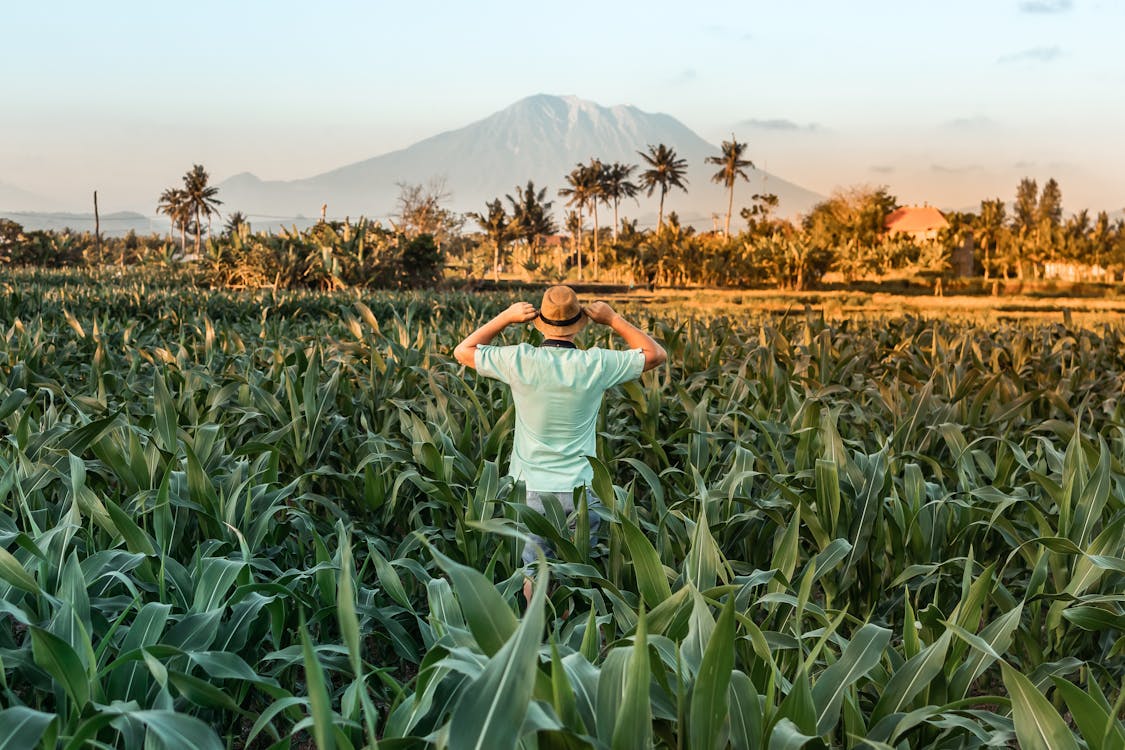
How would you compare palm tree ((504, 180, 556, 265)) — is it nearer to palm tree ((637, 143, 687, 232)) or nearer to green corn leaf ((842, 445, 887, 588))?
palm tree ((637, 143, 687, 232))

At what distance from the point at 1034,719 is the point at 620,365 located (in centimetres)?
194

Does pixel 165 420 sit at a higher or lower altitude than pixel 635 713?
higher

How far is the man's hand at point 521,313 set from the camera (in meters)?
3.02

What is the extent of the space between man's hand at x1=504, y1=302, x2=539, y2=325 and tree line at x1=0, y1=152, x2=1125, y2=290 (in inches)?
768

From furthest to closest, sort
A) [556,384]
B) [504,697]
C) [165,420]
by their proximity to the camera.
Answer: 1. [165,420]
2. [556,384]
3. [504,697]

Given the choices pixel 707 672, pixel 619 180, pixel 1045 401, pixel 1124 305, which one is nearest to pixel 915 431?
pixel 1045 401

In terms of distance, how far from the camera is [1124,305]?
114ft

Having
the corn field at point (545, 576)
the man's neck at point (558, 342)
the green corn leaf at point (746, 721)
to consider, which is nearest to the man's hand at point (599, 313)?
the man's neck at point (558, 342)

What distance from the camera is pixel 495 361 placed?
305cm

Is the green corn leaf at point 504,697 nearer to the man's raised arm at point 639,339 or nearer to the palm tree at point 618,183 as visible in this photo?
the man's raised arm at point 639,339

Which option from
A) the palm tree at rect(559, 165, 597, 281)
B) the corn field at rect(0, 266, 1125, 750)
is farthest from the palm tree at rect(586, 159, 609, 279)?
the corn field at rect(0, 266, 1125, 750)

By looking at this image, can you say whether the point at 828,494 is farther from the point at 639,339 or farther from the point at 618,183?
the point at 618,183

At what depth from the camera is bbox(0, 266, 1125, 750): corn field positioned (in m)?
1.27

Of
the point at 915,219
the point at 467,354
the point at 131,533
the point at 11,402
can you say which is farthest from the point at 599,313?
the point at 915,219
